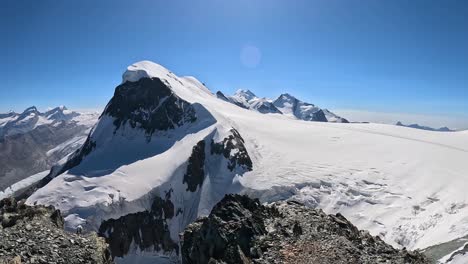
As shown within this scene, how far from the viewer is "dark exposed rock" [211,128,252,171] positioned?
124 metres

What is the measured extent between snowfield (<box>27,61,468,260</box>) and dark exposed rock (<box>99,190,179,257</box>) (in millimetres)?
2728

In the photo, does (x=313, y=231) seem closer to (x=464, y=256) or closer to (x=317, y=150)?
(x=464, y=256)

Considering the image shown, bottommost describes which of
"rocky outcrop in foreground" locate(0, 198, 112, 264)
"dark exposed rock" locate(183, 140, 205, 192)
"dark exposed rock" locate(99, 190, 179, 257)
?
"dark exposed rock" locate(99, 190, 179, 257)

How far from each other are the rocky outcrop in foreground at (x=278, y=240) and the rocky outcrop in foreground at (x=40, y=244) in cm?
813

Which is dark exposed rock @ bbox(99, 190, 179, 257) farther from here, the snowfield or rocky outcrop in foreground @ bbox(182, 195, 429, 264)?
rocky outcrop in foreground @ bbox(182, 195, 429, 264)

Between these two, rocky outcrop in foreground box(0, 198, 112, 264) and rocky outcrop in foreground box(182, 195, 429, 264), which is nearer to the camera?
rocky outcrop in foreground box(0, 198, 112, 264)

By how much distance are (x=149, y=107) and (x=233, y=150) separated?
5343 centimetres

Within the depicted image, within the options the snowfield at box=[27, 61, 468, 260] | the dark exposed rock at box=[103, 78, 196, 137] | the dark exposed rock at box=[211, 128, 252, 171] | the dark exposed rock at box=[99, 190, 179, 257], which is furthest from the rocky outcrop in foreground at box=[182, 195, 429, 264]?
the dark exposed rock at box=[103, 78, 196, 137]

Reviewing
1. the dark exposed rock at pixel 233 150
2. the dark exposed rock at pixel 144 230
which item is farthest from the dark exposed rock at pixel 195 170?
the dark exposed rock at pixel 144 230

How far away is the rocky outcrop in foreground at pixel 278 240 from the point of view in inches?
1130

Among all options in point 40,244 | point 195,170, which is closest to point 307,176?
point 195,170

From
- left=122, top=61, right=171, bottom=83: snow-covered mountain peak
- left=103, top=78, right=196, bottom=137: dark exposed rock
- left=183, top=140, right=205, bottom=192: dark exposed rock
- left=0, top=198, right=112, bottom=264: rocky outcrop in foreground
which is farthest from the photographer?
left=122, top=61, right=171, bottom=83: snow-covered mountain peak

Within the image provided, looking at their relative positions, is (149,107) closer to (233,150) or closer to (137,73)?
(137,73)

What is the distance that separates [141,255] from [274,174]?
42952 millimetres
